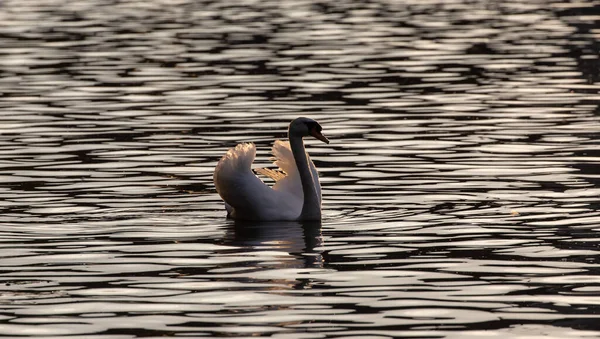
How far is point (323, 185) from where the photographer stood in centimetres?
1881

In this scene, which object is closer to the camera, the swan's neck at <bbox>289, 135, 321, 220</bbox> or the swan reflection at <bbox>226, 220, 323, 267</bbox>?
the swan reflection at <bbox>226, 220, 323, 267</bbox>

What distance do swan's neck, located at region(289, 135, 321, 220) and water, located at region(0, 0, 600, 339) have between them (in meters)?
0.27

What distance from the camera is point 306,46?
3678 cm

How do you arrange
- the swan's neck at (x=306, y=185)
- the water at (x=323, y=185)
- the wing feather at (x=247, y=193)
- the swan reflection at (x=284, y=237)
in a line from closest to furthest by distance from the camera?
the water at (x=323, y=185) → the swan reflection at (x=284, y=237) → the swan's neck at (x=306, y=185) → the wing feather at (x=247, y=193)

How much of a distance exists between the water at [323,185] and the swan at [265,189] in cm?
27

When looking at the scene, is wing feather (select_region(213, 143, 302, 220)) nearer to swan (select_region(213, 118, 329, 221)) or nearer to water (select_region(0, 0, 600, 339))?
swan (select_region(213, 118, 329, 221))

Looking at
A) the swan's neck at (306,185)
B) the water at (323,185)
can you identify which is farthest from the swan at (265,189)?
the water at (323,185)

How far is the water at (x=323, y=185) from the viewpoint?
38.4 ft

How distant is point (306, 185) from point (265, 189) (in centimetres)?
44

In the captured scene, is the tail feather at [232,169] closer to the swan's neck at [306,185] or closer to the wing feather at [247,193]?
the wing feather at [247,193]

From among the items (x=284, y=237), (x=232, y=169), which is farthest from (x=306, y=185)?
(x=284, y=237)

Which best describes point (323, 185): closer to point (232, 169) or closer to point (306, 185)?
point (306, 185)

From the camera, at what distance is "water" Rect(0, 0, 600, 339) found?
460 inches

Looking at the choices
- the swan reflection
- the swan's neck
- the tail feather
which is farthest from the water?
the tail feather
